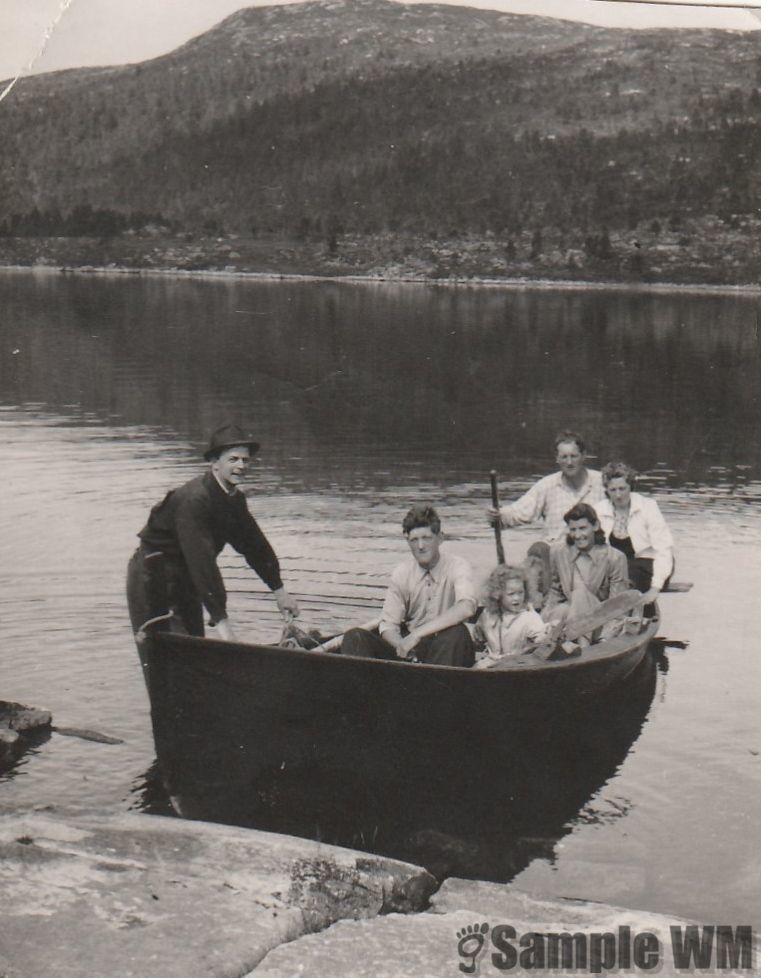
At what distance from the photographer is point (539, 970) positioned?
5.38m

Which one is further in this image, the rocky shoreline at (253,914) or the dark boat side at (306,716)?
the dark boat side at (306,716)

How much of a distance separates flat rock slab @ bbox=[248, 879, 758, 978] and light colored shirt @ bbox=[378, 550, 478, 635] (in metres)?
2.40

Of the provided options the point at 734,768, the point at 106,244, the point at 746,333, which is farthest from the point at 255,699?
the point at 106,244

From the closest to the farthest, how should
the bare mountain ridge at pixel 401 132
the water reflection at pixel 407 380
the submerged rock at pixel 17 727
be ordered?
the submerged rock at pixel 17 727, the water reflection at pixel 407 380, the bare mountain ridge at pixel 401 132

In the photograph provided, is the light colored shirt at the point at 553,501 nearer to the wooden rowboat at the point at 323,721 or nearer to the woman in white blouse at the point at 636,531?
the woman in white blouse at the point at 636,531

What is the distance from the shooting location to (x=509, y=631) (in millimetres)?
8500

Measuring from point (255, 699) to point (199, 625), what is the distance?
103cm

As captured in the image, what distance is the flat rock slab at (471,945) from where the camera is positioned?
17.4 ft

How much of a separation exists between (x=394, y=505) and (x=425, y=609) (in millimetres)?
8478

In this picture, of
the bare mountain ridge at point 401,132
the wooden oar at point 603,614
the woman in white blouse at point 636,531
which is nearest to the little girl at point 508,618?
the wooden oar at point 603,614

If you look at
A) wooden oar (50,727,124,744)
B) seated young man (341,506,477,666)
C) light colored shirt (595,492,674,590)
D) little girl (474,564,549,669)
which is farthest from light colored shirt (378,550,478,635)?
light colored shirt (595,492,674,590)

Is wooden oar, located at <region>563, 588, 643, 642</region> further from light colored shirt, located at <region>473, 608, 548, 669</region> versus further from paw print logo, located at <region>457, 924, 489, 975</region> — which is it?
paw print logo, located at <region>457, 924, 489, 975</region>

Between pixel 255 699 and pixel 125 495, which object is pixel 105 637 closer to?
pixel 255 699

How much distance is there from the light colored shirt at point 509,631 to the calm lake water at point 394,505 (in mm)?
788
